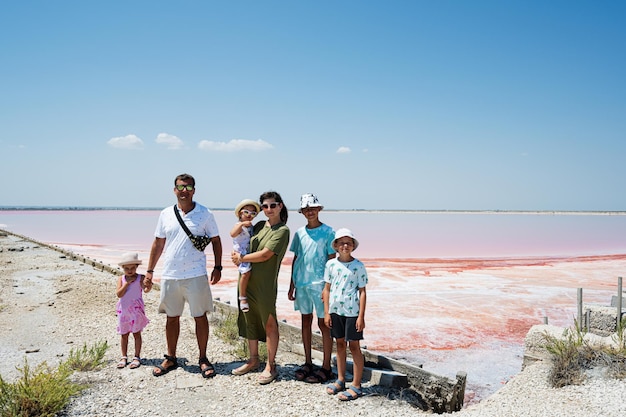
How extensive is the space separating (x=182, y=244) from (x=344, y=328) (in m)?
1.75

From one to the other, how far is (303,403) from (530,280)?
11.6 meters

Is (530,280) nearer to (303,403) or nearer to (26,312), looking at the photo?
(303,403)

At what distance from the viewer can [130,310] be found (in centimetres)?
468

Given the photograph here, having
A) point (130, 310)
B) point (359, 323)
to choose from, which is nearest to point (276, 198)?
point (359, 323)

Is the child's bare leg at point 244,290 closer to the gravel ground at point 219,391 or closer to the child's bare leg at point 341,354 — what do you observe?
the gravel ground at point 219,391

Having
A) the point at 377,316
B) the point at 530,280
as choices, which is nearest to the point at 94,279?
the point at 377,316

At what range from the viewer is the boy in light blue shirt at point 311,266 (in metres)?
4.23

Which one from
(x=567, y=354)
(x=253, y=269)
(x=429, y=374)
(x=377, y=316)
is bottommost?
(x=377, y=316)

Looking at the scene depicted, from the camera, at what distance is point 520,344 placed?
7441 millimetres

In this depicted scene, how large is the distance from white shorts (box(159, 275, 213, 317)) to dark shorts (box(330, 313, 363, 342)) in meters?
1.25

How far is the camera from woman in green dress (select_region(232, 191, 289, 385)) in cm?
419

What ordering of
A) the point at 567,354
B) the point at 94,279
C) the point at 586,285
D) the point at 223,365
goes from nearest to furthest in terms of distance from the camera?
the point at 567,354, the point at 223,365, the point at 94,279, the point at 586,285

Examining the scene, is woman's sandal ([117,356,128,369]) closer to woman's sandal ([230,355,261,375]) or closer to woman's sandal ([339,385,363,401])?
woman's sandal ([230,355,261,375])

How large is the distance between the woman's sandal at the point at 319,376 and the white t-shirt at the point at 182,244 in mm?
1524
